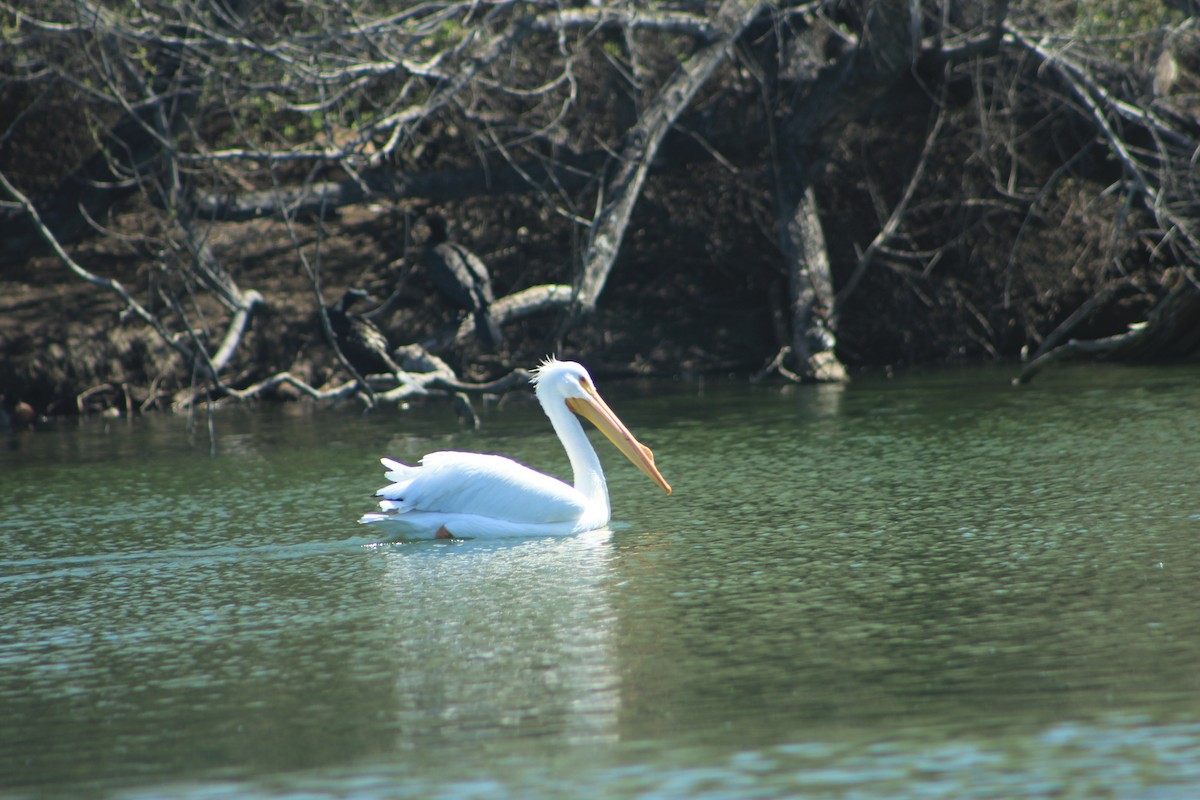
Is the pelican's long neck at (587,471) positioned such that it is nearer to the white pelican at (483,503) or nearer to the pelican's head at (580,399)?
the white pelican at (483,503)

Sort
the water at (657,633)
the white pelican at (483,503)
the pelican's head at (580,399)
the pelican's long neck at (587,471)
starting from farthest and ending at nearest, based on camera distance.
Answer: the pelican's head at (580,399) < the pelican's long neck at (587,471) < the white pelican at (483,503) < the water at (657,633)

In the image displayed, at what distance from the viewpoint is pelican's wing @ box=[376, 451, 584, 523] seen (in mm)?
6793

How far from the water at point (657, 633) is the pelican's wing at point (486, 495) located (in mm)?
168

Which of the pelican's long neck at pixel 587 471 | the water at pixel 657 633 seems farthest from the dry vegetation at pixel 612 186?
the pelican's long neck at pixel 587 471

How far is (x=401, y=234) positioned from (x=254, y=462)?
21.4 feet

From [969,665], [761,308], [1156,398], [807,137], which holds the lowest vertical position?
[969,665]

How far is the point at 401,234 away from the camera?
16.0 m

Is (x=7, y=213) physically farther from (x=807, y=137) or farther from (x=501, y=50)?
(x=807, y=137)

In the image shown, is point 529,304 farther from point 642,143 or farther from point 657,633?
point 657,633

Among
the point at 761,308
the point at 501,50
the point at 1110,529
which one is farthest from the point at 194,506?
the point at 761,308

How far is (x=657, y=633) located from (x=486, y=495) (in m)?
2.16

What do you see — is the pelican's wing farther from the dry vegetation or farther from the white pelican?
the dry vegetation

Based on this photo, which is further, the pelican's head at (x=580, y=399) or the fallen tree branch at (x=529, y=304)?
the fallen tree branch at (x=529, y=304)

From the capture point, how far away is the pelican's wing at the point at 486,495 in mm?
6793
